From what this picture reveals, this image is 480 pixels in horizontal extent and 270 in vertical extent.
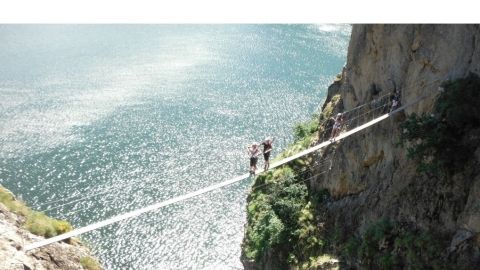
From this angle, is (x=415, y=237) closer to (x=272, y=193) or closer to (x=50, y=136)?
(x=272, y=193)

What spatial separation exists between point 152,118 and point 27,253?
35565 millimetres

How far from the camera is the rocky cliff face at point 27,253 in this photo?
13.4 m

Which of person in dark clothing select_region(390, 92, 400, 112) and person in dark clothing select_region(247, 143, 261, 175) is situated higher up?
person in dark clothing select_region(390, 92, 400, 112)

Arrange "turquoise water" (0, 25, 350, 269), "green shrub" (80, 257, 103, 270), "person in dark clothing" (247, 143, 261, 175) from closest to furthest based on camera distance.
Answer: "person in dark clothing" (247, 143, 261, 175), "green shrub" (80, 257, 103, 270), "turquoise water" (0, 25, 350, 269)

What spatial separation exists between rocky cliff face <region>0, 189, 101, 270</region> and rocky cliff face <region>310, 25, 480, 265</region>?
11.1 m

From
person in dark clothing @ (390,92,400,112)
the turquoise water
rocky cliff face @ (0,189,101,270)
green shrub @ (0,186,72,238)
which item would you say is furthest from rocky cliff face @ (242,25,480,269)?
the turquoise water

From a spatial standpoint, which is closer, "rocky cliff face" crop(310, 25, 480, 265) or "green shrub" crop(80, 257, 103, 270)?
"rocky cliff face" crop(310, 25, 480, 265)

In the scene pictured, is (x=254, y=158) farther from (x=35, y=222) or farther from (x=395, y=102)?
(x=35, y=222)

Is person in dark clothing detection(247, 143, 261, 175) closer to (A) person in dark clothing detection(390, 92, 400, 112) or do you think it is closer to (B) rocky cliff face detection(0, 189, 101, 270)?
(A) person in dark clothing detection(390, 92, 400, 112)

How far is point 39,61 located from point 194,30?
80.6 feet

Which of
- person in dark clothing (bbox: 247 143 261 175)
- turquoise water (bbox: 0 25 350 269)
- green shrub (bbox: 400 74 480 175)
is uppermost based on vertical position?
green shrub (bbox: 400 74 480 175)

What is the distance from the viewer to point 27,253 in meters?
14.6

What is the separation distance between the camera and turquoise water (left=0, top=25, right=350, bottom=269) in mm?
36250

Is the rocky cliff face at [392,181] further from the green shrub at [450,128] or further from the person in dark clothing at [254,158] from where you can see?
the person in dark clothing at [254,158]
